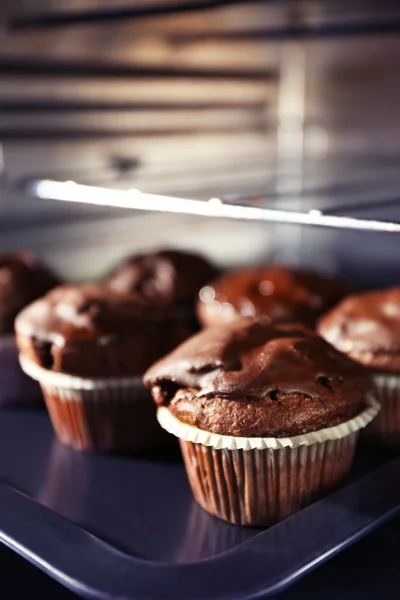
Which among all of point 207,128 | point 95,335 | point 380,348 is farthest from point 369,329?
point 207,128

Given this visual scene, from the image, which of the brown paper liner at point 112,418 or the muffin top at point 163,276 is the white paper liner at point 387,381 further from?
the muffin top at point 163,276

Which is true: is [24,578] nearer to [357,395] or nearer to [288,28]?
[357,395]

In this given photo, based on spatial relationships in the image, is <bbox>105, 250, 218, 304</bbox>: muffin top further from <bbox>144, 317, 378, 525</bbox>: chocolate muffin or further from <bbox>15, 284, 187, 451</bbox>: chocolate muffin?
<bbox>144, 317, 378, 525</bbox>: chocolate muffin

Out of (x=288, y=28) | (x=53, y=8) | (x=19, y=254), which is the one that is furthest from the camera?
(x=53, y=8)

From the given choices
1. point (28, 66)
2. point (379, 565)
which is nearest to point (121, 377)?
point (379, 565)

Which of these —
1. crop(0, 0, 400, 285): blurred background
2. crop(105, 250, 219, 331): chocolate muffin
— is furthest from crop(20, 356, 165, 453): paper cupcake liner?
crop(0, 0, 400, 285): blurred background

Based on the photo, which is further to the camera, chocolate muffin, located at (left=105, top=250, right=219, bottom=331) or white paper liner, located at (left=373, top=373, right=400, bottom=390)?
chocolate muffin, located at (left=105, top=250, right=219, bottom=331)
